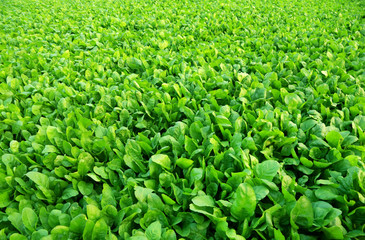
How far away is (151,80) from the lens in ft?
11.9

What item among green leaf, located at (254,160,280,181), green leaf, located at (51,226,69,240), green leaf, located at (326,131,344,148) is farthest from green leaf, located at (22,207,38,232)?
green leaf, located at (326,131,344,148)

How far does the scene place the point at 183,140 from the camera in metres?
2.35

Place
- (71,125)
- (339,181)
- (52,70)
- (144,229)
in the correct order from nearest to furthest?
(144,229), (339,181), (71,125), (52,70)

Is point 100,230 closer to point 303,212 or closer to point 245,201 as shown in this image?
point 245,201

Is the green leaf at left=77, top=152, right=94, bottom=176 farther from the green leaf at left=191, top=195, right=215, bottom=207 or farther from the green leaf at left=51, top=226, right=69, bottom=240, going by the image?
the green leaf at left=191, top=195, right=215, bottom=207

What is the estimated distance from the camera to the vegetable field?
1729 mm

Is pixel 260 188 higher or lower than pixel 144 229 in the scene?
higher

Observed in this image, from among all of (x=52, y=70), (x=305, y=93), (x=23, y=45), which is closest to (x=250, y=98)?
(x=305, y=93)

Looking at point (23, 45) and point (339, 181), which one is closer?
point (339, 181)

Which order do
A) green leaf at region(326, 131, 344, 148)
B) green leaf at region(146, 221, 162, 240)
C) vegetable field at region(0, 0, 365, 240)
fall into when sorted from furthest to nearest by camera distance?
green leaf at region(326, 131, 344, 148) < vegetable field at region(0, 0, 365, 240) < green leaf at region(146, 221, 162, 240)

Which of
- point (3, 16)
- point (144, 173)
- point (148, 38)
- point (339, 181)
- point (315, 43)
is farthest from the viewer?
point (3, 16)

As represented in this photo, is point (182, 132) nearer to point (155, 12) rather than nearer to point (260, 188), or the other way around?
point (260, 188)

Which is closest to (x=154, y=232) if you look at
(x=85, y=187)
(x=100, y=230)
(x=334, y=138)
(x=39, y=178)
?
(x=100, y=230)

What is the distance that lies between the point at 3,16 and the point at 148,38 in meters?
4.52
